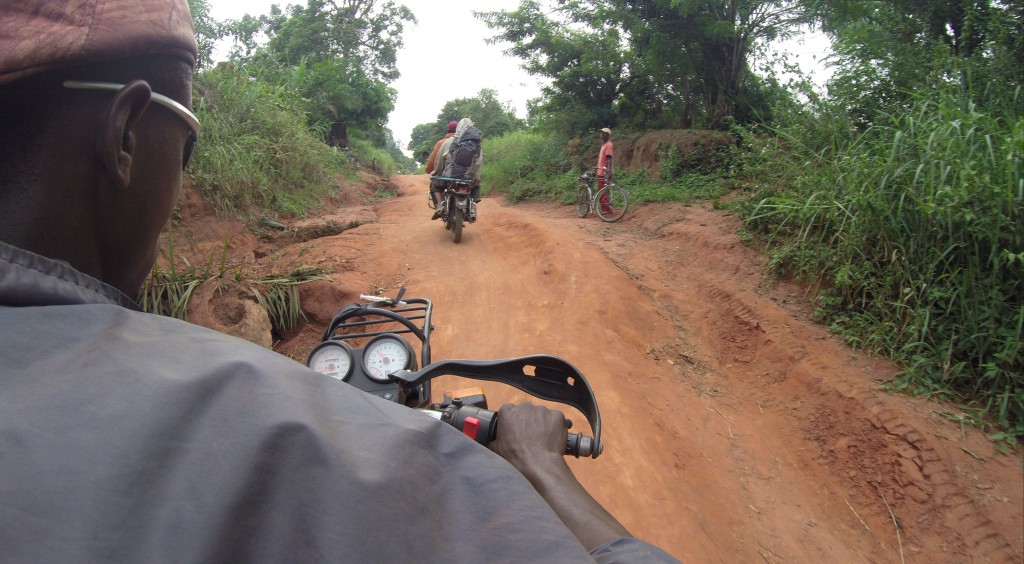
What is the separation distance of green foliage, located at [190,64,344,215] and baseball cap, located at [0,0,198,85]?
22.1ft

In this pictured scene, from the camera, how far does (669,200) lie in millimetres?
9461

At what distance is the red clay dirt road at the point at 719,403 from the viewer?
3.14 m

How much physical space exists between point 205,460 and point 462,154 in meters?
7.75

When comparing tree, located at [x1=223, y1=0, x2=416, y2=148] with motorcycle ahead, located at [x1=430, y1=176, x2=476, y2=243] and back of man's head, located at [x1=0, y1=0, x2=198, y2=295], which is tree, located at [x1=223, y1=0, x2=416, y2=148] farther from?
back of man's head, located at [x1=0, y1=0, x2=198, y2=295]

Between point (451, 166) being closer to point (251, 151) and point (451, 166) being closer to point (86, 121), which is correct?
point (251, 151)

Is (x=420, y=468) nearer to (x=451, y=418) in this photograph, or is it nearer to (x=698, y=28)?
(x=451, y=418)

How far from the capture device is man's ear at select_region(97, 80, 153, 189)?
2.86 feet

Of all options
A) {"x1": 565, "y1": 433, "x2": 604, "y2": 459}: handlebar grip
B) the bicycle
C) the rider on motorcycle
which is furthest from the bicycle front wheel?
{"x1": 565, "y1": 433, "x2": 604, "y2": 459}: handlebar grip


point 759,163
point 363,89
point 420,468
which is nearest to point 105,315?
point 420,468

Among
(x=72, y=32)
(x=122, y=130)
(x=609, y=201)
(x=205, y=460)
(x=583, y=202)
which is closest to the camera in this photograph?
(x=205, y=460)

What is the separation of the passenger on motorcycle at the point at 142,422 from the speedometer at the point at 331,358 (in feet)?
2.90

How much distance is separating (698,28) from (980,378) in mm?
8444

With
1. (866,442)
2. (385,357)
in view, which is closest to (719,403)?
(866,442)

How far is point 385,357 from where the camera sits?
1848 mm
